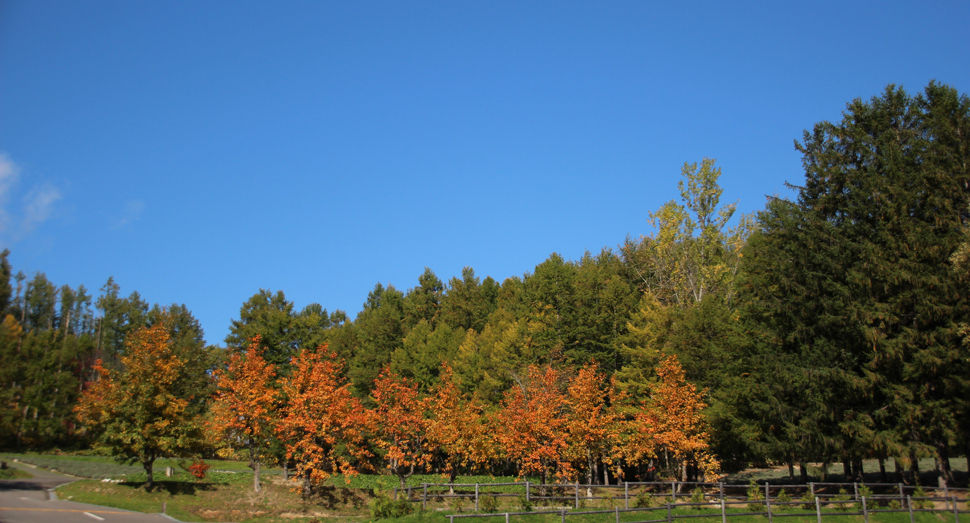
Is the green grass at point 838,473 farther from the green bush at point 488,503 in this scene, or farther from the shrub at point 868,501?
the green bush at point 488,503

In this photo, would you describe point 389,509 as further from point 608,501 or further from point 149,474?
point 149,474

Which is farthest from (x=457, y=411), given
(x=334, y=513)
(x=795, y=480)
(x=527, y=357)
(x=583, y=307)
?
(x=795, y=480)

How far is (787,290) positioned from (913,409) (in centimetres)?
908

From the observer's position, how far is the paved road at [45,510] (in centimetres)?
2195

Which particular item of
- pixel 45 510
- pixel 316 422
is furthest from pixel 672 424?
pixel 45 510

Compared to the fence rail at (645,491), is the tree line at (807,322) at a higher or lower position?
higher

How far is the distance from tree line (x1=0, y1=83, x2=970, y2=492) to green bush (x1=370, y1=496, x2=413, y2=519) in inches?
417

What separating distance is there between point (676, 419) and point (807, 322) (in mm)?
9531

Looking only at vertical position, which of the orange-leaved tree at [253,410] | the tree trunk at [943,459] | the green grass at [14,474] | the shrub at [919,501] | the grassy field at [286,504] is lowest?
the grassy field at [286,504]

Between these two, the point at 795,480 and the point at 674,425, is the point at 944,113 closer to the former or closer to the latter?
the point at 674,425

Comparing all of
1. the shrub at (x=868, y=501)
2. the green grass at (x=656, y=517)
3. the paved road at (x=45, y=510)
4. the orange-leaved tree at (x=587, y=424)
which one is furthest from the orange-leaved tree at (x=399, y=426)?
the shrub at (x=868, y=501)

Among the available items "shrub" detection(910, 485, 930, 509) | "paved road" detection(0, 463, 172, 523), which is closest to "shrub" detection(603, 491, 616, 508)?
"shrub" detection(910, 485, 930, 509)

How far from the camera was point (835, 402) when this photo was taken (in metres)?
32.7

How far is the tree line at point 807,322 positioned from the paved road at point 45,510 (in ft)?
18.6
